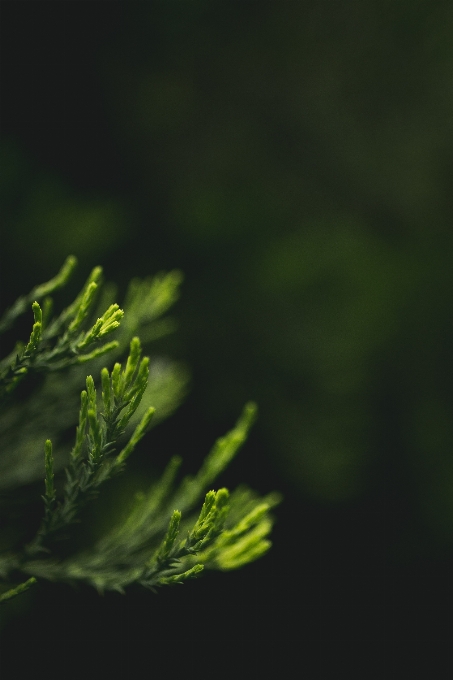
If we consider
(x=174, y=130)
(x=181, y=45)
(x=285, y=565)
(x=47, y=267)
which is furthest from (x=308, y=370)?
(x=181, y=45)

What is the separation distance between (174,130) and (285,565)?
243 centimetres

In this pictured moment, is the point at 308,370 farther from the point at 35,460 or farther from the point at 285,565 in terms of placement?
the point at 35,460

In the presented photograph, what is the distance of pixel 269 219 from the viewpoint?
2.75 m

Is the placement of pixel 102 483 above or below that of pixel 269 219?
below

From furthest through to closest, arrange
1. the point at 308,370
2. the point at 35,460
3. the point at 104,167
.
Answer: the point at 308,370 < the point at 104,167 < the point at 35,460

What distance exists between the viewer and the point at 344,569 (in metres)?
3.09

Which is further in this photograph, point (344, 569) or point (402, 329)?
point (402, 329)

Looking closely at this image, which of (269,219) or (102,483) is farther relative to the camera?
(269,219)

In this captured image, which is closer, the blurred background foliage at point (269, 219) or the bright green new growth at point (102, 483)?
the bright green new growth at point (102, 483)

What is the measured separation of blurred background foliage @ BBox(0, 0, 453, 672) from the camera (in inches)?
93.4

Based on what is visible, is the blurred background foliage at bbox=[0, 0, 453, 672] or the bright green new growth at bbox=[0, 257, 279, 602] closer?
the bright green new growth at bbox=[0, 257, 279, 602]

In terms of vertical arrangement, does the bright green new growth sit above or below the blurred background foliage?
below

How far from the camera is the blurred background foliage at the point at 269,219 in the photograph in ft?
7.78

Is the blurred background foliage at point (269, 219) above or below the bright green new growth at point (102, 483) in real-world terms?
above
